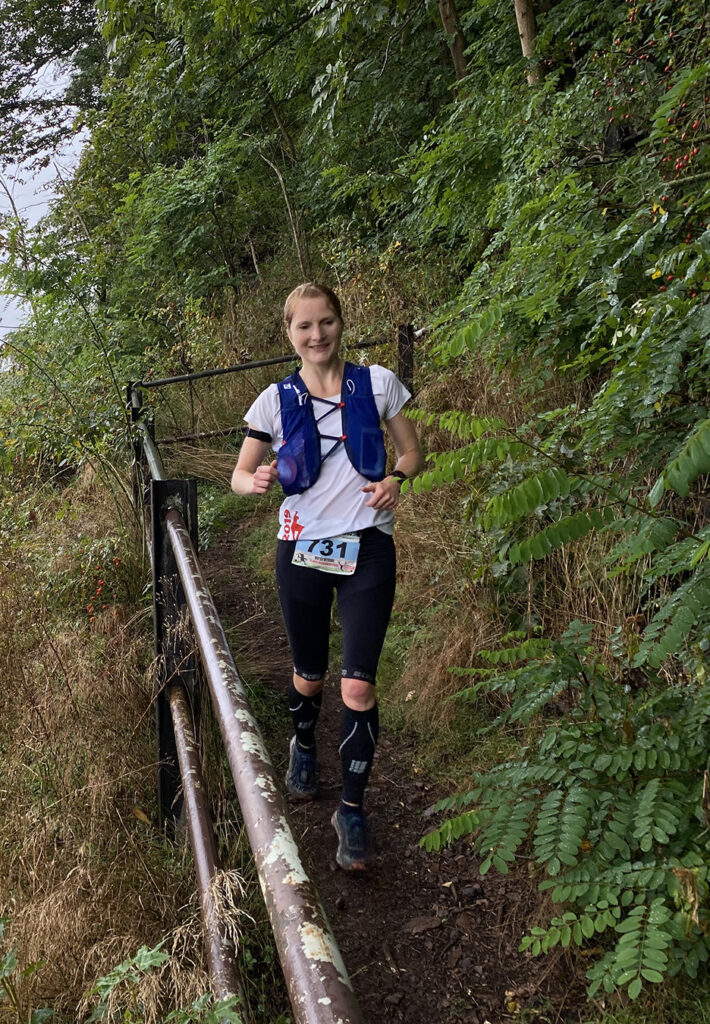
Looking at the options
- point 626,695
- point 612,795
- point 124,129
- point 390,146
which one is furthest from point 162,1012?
point 124,129

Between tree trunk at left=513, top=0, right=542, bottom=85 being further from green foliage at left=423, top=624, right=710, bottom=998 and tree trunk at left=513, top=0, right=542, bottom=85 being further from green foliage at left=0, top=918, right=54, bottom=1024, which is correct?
green foliage at left=0, top=918, right=54, bottom=1024

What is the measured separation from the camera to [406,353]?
560 centimetres

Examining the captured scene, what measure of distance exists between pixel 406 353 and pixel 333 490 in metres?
3.24

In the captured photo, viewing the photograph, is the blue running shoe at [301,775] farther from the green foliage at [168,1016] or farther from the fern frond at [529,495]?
the fern frond at [529,495]

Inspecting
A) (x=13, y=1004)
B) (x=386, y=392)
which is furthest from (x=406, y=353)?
(x=13, y=1004)

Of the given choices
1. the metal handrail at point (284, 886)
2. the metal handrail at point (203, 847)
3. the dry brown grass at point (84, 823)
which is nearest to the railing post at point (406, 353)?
the dry brown grass at point (84, 823)

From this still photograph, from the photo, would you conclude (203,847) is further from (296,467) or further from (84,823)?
(296,467)

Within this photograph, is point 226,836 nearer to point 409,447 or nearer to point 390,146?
point 409,447

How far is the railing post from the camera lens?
5543 millimetres

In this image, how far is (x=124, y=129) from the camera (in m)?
10.6

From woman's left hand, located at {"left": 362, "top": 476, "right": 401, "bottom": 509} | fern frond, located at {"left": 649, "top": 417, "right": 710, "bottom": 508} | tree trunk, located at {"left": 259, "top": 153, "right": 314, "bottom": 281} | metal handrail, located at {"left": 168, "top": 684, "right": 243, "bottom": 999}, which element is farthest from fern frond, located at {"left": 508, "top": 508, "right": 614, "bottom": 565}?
tree trunk, located at {"left": 259, "top": 153, "right": 314, "bottom": 281}

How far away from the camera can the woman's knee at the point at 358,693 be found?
8.71 ft

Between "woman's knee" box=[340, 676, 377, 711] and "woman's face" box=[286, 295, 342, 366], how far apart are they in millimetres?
1190

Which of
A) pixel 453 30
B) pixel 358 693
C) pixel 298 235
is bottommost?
pixel 358 693
